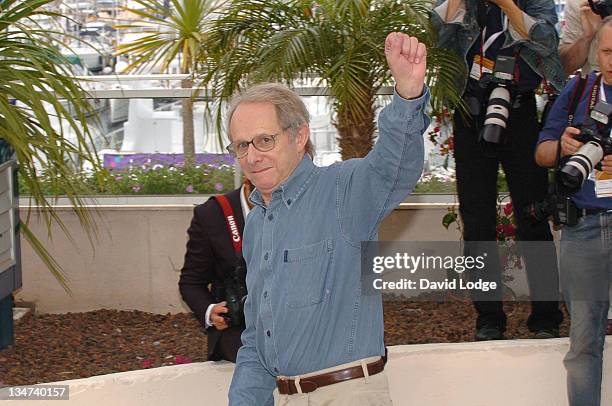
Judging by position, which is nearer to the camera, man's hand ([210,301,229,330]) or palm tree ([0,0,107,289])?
man's hand ([210,301,229,330])

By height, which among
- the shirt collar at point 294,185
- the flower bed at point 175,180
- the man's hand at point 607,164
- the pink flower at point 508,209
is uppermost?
the shirt collar at point 294,185

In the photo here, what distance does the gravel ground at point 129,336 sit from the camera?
5.17 meters

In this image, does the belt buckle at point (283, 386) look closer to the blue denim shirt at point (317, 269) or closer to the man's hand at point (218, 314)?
the blue denim shirt at point (317, 269)

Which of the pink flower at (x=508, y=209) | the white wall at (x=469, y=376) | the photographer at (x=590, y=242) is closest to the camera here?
the photographer at (x=590, y=242)

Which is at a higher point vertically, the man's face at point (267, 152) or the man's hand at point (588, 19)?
the man's hand at point (588, 19)

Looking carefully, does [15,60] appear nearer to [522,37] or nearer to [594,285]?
[522,37]

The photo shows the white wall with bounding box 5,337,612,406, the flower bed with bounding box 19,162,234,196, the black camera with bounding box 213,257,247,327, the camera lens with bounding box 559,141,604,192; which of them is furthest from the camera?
the flower bed with bounding box 19,162,234,196

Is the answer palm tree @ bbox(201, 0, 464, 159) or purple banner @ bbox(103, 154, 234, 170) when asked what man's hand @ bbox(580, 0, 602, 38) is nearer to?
palm tree @ bbox(201, 0, 464, 159)

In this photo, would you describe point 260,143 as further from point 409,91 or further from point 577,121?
point 577,121

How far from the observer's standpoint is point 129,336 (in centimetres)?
568

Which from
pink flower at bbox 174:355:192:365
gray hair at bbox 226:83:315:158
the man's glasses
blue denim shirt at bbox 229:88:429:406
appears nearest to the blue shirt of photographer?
blue denim shirt at bbox 229:88:429:406

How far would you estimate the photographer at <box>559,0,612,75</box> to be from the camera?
4867mm

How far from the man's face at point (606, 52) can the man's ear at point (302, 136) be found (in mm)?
1764

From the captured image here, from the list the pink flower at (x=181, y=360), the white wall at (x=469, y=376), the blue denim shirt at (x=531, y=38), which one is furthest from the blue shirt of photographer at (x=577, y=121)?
the pink flower at (x=181, y=360)
